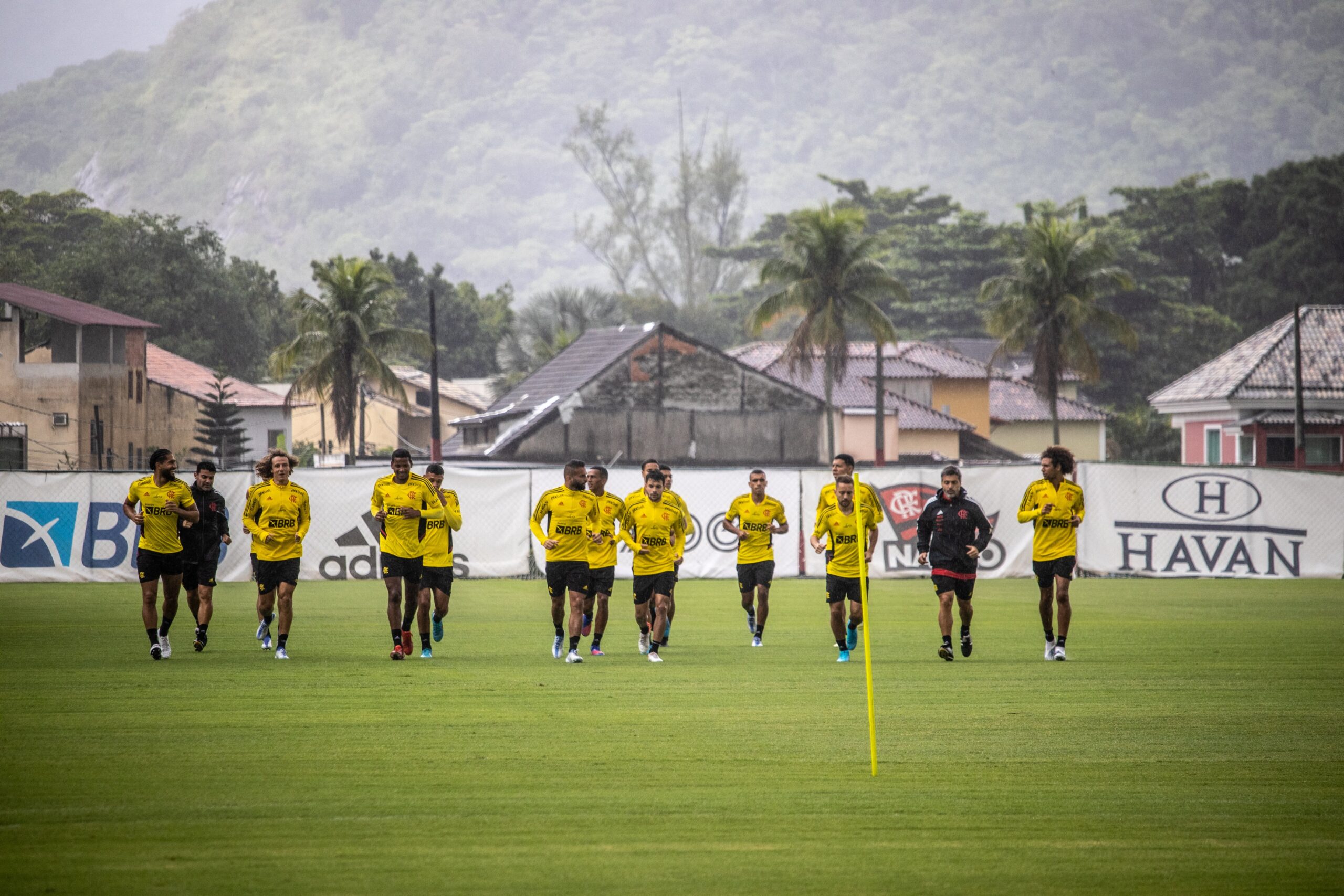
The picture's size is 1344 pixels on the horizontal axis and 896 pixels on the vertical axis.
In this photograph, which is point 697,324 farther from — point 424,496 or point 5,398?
point 424,496

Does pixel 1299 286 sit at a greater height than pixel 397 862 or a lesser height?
greater

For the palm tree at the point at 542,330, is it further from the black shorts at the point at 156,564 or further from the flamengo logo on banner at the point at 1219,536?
the black shorts at the point at 156,564

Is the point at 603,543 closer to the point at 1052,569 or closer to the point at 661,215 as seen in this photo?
the point at 1052,569

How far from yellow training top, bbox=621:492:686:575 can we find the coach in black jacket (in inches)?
102

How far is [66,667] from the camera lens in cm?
1449

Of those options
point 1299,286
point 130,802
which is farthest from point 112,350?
point 1299,286

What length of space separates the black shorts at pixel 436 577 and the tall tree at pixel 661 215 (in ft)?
437

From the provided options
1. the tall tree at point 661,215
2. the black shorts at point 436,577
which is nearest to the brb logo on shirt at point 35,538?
the black shorts at point 436,577

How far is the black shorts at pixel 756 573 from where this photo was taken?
17219mm

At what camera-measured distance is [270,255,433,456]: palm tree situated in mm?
60750

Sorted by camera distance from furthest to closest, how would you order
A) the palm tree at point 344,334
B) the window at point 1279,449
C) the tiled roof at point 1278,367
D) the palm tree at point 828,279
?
the palm tree at point 828,279, the palm tree at point 344,334, the tiled roof at point 1278,367, the window at point 1279,449

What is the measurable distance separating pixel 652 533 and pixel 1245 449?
43.7m

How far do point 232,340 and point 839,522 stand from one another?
7696 cm

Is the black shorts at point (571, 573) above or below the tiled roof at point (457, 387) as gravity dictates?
below
